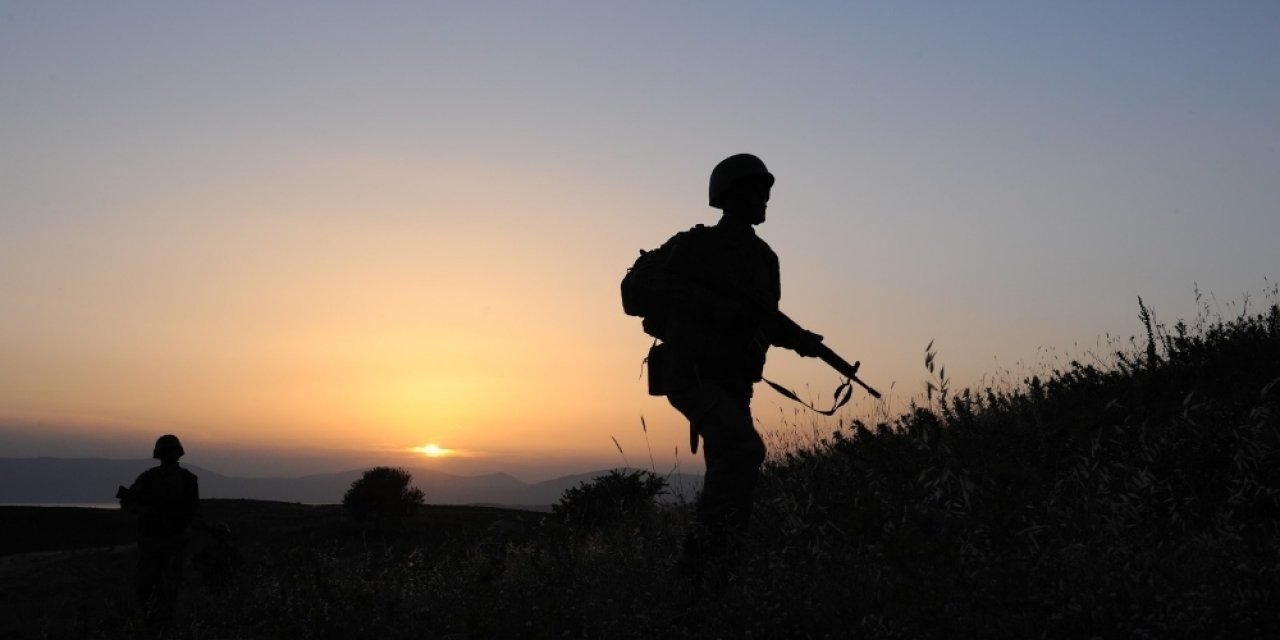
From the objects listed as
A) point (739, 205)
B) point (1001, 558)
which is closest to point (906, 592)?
point (1001, 558)

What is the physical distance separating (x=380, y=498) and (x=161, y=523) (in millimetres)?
17668

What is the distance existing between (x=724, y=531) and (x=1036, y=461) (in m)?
2.78

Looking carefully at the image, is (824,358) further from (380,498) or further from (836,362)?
(380,498)

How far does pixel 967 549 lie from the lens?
4.99 m

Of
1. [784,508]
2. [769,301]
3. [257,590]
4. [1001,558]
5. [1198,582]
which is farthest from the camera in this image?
[257,590]

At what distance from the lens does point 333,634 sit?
617cm

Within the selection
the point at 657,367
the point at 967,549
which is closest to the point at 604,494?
the point at 657,367

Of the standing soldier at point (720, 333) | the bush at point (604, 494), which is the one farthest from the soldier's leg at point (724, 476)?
the bush at point (604, 494)

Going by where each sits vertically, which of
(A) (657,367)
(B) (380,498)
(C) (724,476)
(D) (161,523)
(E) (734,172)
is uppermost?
(E) (734,172)

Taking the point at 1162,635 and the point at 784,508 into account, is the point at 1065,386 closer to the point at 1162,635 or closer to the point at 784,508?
the point at 784,508

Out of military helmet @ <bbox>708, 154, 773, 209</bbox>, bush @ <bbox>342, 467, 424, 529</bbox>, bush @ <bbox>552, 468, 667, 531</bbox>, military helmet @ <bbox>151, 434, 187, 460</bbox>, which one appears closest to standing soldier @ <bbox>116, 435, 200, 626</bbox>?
military helmet @ <bbox>151, 434, 187, 460</bbox>

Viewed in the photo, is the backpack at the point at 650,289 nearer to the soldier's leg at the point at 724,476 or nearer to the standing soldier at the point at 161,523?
the soldier's leg at the point at 724,476

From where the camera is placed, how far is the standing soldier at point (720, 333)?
561 cm

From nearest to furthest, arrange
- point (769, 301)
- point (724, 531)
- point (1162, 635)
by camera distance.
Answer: point (1162, 635) < point (724, 531) < point (769, 301)
